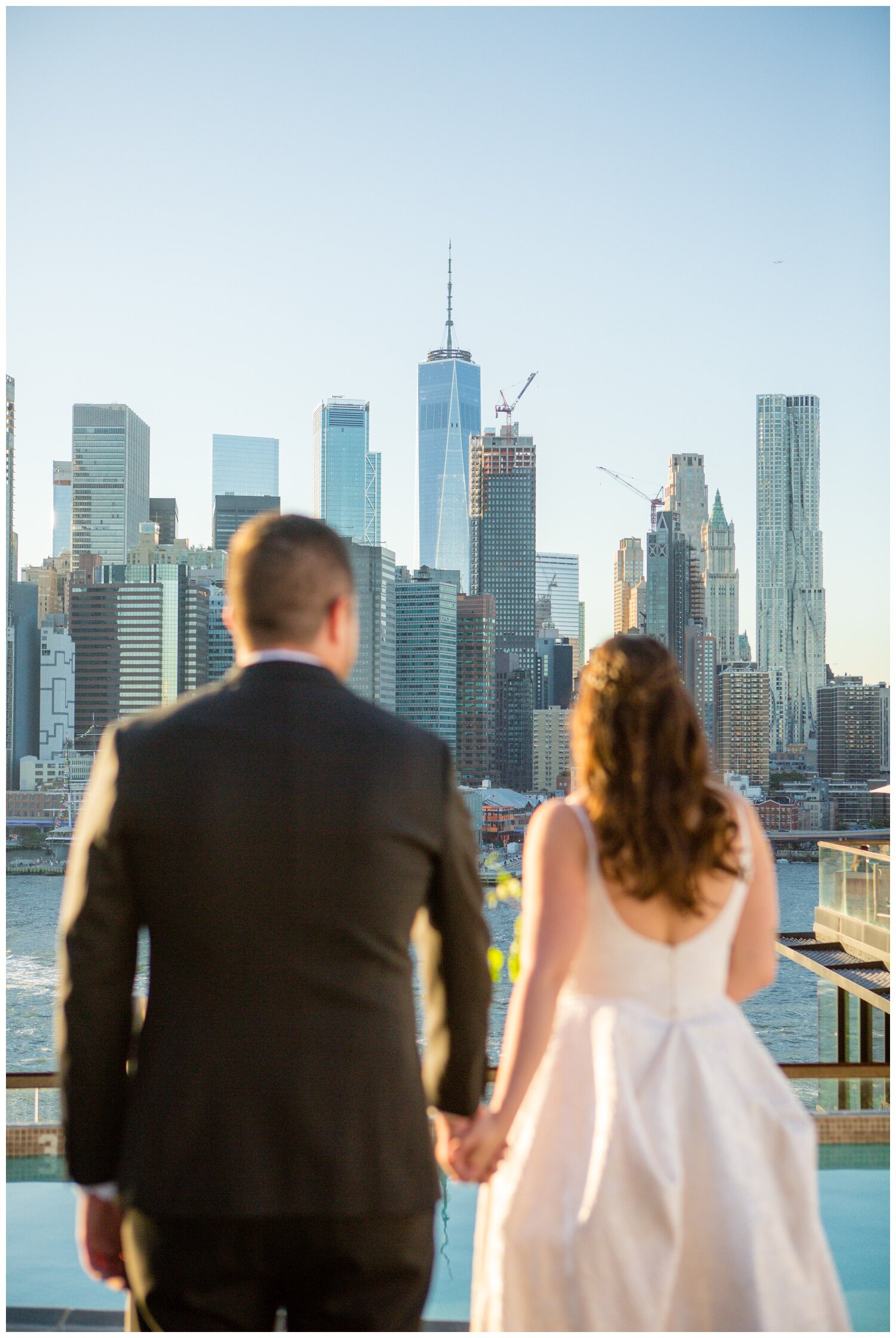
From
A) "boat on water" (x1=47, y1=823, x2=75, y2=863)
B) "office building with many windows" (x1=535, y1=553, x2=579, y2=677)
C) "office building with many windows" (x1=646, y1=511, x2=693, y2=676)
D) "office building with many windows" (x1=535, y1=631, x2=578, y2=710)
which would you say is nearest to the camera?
"boat on water" (x1=47, y1=823, x2=75, y2=863)

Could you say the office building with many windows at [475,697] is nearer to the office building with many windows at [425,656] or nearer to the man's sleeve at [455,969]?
the office building with many windows at [425,656]

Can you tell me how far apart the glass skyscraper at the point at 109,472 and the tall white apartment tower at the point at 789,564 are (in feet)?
142

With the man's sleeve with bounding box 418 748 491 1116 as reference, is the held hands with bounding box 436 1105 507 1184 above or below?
below

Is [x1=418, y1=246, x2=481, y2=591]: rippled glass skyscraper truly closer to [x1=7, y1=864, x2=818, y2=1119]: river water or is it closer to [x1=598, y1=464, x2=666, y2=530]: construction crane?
[x1=598, y1=464, x2=666, y2=530]: construction crane

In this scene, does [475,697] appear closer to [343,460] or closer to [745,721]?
[745,721]

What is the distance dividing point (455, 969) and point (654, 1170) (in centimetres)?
41

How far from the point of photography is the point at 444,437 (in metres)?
127

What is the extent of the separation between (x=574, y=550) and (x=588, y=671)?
4306 inches

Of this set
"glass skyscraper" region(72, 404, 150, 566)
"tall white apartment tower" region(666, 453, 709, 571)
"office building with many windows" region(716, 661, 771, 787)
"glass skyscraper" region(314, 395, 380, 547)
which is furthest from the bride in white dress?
"glass skyscraper" region(314, 395, 380, 547)

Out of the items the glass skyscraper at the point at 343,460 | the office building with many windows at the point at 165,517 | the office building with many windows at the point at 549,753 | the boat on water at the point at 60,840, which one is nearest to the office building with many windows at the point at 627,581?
the office building with many windows at the point at 549,753

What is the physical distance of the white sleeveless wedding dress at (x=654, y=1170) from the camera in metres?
1.42

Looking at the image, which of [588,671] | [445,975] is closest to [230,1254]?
[445,975]

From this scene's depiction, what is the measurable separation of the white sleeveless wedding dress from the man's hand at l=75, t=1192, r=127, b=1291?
494 millimetres

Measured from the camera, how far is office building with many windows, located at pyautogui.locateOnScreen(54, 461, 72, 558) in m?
75.6
